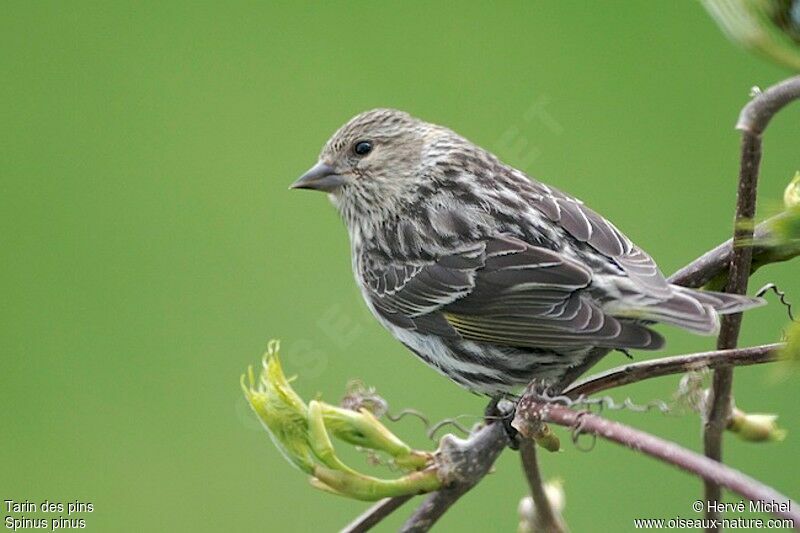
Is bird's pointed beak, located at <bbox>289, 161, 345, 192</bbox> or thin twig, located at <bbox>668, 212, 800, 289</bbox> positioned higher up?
bird's pointed beak, located at <bbox>289, 161, 345, 192</bbox>

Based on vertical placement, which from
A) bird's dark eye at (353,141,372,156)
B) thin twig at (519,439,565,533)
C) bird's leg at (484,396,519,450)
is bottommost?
thin twig at (519,439,565,533)

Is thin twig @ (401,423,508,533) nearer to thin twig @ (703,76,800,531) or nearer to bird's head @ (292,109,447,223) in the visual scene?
thin twig @ (703,76,800,531)

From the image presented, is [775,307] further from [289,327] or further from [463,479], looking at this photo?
[463,479]

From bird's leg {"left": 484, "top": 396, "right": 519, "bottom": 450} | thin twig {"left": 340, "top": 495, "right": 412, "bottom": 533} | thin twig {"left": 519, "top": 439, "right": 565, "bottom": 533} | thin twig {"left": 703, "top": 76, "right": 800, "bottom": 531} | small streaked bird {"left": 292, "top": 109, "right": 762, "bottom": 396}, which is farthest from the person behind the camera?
small streaked bird {"left": 292, "top": 109, "right": 762, "bottom": 396}

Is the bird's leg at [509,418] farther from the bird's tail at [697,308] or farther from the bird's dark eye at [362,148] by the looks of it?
the bird's dark eye at [362,148]

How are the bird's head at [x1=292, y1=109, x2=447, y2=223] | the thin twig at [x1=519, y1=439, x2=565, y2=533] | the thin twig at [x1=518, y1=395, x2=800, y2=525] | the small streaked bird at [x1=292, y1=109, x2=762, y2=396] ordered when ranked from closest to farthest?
the thin twig at [x1=518, y1=395, x2=800, y2=525]
the thin twig at [x1=519, y1=439, x2=565, y2=533]
the small streaked bird at [x1=292, y1=109, x2=762, y2=396]
the bird's head at [x1=292, y1=109, x2=447, y2=223]

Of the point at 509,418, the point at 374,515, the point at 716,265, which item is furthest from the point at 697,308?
the point at 374,515

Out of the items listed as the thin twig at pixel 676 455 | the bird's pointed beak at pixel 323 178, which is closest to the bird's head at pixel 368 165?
the bird's pointed beak at pixel 323 178

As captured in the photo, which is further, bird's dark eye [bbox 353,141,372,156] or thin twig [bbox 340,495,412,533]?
bird's dark eye [bbox 353,141,372,156]

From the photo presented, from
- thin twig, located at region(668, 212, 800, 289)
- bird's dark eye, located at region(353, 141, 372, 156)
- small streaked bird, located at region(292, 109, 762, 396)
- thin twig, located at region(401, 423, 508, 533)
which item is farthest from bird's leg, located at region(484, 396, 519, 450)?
bird's dark eye, located at region(353, 141, 372, 156)
